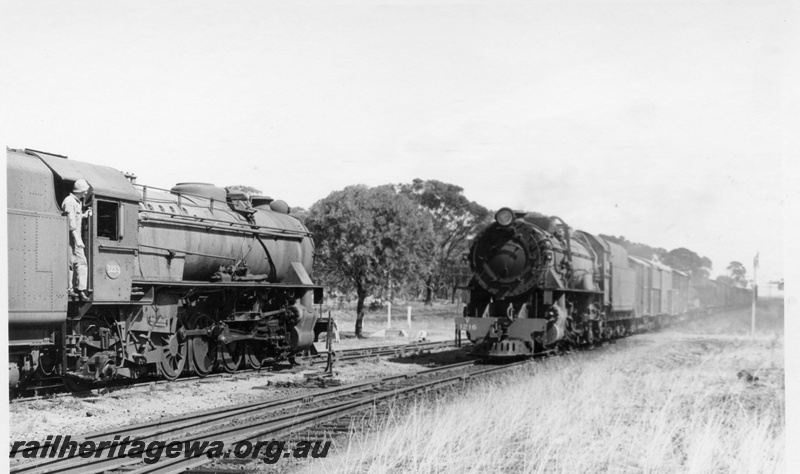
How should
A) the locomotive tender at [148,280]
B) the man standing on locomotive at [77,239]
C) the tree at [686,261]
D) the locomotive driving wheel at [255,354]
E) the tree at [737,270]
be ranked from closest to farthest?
the locomotive tender at [148,280] < the man standing on locomotive at [77,239] < the locomotive driving wheel at [255,354] < the tree at [737,270] < the tree at [686,261]

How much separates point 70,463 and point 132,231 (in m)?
5.49

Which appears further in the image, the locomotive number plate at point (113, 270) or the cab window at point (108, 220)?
the cab window at point (108, 220)

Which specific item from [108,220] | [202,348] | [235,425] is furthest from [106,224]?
[235,425]

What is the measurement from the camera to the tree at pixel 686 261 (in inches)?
1326

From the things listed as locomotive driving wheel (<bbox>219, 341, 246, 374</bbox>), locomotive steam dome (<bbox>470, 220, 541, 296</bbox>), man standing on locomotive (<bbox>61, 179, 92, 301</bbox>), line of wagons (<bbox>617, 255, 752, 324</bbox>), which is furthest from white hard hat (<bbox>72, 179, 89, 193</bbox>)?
line of wagons (<bbox>617, 255, 752, 324</bbox>)

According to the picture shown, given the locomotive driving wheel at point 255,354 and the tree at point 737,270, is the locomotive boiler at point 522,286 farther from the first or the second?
the tree at point 737,270

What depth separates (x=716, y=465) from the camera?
8.75 meters

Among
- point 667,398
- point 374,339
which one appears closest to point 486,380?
point 667,398

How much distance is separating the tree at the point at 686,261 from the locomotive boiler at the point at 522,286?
48.2 feet

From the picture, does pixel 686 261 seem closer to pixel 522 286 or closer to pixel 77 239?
pixel 522 286

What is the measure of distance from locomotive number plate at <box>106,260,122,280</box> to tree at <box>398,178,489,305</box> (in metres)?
17.4

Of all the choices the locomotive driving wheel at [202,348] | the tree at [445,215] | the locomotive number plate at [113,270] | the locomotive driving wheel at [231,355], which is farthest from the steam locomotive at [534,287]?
the locomotive number plate at [113,270]

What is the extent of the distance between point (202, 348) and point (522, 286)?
838 cm

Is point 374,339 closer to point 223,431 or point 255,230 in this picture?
point 255,230
